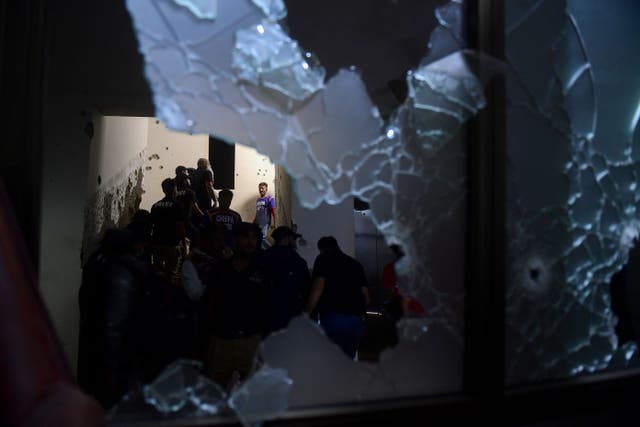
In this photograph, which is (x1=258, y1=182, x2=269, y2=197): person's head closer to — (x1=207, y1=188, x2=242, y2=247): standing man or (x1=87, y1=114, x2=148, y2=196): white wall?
(x1=87, y1=114, x2=148, y2=196): white wall

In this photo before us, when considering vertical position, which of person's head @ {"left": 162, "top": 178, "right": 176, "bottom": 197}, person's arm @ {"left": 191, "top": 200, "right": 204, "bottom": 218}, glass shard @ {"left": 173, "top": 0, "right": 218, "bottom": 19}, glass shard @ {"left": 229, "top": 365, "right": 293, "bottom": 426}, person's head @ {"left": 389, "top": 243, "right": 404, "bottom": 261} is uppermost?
glass shard @ {"left": 173, "top": 0, "right": 218, "bottom": 19}

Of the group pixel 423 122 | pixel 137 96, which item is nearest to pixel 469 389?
pixel 423 122

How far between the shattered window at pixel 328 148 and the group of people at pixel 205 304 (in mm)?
262

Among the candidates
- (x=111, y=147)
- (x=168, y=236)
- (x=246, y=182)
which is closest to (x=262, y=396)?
(x=168, y=236)

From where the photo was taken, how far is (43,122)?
1650 millimetres

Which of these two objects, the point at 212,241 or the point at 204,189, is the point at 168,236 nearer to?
the point at 212,241

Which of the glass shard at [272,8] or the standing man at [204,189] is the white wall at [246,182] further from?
the glass shard at [272,8]

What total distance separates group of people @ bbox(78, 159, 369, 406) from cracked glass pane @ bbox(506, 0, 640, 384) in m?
1.16

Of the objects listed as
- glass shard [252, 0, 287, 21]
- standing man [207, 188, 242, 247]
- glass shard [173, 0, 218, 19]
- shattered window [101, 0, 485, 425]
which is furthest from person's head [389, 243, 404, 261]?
standing man [207, 188, 242, 247]

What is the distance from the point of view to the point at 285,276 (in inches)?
128

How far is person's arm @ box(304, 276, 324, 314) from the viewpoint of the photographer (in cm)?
327

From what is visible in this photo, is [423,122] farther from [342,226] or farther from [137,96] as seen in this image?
[342,226]

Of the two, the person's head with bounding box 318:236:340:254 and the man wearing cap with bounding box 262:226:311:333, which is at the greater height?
the person's head with bounding box 318:236:340:254

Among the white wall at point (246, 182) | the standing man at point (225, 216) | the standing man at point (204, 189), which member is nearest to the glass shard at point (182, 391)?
the standing man at point (225, 216)
